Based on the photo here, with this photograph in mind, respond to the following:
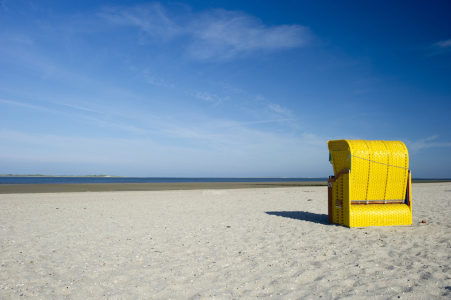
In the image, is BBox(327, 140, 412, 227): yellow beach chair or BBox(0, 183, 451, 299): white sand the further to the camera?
BBox(327, 140, 412, 227): yellow beach chair

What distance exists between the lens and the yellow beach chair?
24.4ft

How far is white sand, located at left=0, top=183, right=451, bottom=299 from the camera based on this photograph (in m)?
3.75

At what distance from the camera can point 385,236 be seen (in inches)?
257

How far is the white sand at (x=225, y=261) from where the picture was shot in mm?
3754

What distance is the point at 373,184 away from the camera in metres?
7.56

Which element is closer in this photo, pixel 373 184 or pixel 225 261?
pixel 225 261

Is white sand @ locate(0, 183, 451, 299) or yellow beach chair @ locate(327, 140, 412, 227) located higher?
yellow beach chair @ locate(327, 140, 412, 227)

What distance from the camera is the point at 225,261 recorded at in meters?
4.95

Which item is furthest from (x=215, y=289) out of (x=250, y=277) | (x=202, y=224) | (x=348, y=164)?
(x=348, y=164)

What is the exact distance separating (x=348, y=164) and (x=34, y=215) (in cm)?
1135

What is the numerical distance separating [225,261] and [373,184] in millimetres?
5095

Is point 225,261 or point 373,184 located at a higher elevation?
point 373,184

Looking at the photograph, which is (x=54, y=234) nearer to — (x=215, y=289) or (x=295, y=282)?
(x=215, y=289)

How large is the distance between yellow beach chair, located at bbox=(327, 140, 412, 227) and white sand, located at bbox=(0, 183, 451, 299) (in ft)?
1.25
